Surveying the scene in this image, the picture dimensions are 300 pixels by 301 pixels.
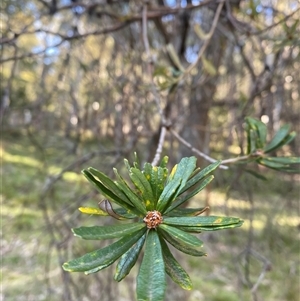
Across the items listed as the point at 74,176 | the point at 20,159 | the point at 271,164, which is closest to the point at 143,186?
the point at 271,164

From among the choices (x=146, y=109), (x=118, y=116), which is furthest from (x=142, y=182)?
(x=118, y=116)

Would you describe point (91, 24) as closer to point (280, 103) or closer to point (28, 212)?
point (280, 103)

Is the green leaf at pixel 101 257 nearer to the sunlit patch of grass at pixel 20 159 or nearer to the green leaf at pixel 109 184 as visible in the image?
the green leaf at pixel 109 184

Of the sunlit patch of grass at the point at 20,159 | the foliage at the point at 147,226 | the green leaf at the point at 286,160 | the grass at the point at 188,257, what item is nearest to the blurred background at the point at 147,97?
the grass at the point at 188,257

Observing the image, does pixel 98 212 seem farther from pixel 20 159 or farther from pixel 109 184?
pixel 20 159

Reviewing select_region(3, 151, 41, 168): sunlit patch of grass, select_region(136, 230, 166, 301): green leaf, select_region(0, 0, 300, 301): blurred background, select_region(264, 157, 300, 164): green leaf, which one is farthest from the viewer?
select_region(3, 151, 41, 168): sunlit patch of grass

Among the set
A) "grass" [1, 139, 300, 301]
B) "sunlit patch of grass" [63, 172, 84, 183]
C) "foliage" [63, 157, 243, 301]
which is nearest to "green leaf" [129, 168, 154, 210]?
"foliage" [63, 157, 243, 301]

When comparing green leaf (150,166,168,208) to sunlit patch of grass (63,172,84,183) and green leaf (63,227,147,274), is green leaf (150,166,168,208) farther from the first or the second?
sunlit patch of grass (63,172,84,183)
